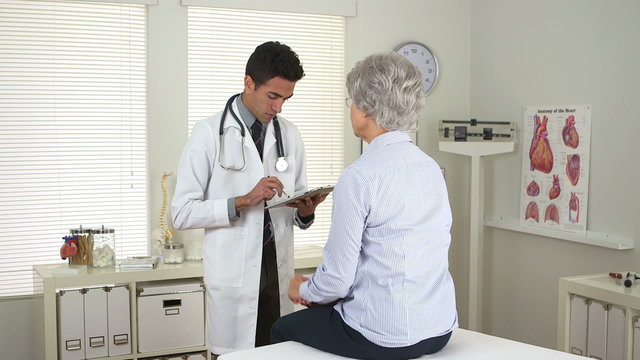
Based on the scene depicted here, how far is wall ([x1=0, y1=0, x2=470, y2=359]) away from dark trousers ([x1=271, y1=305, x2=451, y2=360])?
171cm

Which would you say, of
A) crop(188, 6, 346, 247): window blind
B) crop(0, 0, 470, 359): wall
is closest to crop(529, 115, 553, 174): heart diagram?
crop(0, 0, 470, 359): wall

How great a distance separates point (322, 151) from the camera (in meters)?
4.02

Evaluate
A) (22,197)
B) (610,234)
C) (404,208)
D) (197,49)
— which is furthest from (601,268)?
(22,197)

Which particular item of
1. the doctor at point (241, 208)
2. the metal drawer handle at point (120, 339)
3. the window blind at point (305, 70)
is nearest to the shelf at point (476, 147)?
the window blind at point (305, 70)

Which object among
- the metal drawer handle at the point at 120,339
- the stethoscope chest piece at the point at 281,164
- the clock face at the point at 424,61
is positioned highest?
the clock face at the point at 424,61

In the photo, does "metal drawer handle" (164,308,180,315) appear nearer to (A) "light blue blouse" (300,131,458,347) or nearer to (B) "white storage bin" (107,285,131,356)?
(B) "white storage bin" (107,285,131,356)

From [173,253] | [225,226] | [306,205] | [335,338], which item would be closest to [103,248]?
[173,253]

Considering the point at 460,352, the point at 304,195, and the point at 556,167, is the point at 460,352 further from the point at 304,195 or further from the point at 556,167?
the point at 556,167

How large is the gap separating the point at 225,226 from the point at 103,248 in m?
1.16

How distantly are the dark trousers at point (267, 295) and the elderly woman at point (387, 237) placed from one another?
2.06 ft

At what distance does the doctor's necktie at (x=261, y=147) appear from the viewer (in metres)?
2.40

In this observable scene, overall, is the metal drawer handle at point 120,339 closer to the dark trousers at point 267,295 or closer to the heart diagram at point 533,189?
the dark trousers at point 267,295

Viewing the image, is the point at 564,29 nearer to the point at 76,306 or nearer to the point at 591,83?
the point at 591,83

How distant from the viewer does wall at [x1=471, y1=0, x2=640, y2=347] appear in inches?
127
